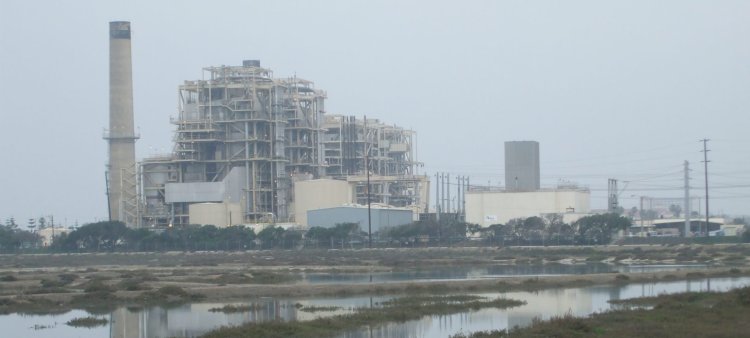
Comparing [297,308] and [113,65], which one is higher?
[113,65]

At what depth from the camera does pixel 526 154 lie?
388 ft

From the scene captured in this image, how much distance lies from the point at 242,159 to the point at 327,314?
245ft

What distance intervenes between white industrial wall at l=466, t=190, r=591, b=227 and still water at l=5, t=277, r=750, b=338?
6646cm

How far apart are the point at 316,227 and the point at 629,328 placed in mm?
79205

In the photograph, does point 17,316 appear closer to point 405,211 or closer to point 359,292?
point 359,292

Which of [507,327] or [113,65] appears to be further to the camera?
[113,65]

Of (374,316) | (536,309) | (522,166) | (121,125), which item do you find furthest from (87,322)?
(522,166)

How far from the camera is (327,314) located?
38500 mm

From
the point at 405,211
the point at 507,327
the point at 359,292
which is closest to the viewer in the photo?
the point at 507,327

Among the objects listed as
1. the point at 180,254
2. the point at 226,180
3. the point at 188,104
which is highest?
the point at 188,104

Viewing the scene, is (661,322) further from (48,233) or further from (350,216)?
(48,233)

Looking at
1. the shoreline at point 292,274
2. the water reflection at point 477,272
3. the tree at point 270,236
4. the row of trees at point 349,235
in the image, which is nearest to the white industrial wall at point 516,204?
the row of trees at point 349,235

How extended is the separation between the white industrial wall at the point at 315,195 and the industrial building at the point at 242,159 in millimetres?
101

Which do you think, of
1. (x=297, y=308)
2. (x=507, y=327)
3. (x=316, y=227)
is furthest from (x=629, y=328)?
(x=316, y=227)
